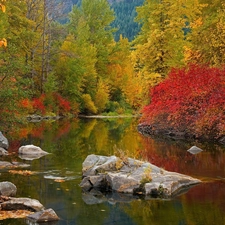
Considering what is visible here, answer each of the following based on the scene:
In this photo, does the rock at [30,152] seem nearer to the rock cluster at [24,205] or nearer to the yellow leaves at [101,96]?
the rock cluster at [24,205]

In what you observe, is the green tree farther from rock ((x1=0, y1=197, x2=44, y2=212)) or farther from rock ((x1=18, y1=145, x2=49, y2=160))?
rock ((x1=0, y1=197, x2=44, y2=212))

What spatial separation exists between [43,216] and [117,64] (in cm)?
5319

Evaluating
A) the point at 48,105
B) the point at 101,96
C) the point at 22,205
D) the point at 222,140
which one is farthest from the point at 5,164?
the point at 101,96

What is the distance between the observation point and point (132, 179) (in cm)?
1136

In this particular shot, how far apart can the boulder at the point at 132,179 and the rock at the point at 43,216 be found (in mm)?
2880

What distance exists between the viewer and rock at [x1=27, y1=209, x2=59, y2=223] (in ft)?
27.6

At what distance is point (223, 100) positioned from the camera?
21078mm

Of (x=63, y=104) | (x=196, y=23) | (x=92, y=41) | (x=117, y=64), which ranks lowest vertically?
(x=63, y=104)

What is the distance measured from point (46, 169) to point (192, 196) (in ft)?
18.4

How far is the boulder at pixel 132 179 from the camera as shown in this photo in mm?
10961

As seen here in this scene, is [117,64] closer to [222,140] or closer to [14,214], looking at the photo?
[222,140]

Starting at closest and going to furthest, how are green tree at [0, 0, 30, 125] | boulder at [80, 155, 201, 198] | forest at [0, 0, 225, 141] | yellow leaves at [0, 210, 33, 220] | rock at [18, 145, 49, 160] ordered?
yellow leaves at [0, 210, 33, 220]
boulder at [80, 155, 201, 198]
rock at [18, 145, 49, 160]
green tree at [0, 0, 30, 125]
forest at [0, 0, 225, 141]

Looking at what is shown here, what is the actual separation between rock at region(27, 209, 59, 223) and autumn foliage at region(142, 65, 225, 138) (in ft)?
46.4

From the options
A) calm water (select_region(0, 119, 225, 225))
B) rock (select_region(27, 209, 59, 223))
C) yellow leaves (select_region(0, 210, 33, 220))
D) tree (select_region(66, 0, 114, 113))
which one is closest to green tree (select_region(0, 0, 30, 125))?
calm water (select_region(0, 119, 225, 225))
